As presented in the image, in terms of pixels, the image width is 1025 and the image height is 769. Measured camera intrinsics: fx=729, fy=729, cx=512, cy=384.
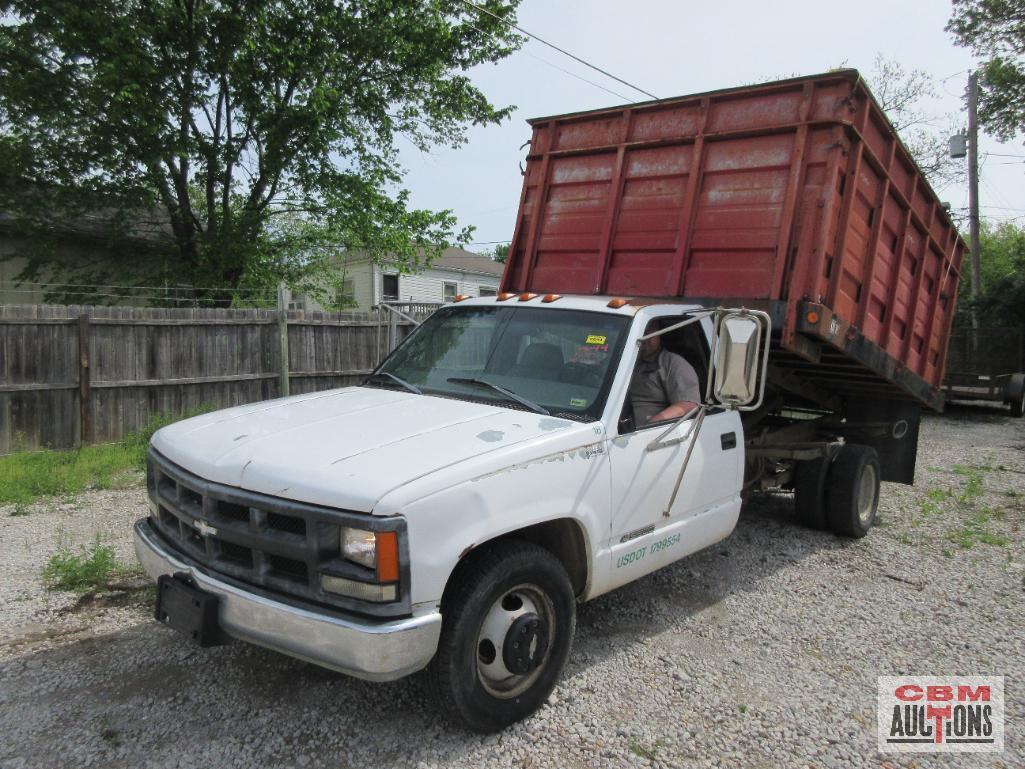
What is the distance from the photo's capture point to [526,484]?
304 cm

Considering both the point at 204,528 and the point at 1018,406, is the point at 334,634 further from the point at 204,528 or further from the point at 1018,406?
the point at 1018,406

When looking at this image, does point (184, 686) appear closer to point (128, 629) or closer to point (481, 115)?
point (128, 629)

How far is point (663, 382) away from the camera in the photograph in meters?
4.18

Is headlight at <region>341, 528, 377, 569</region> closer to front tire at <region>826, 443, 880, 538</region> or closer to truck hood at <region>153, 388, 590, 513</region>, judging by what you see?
truck hood at <region>153, 388, 590, 513</region>

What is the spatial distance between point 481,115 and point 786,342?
12.9 m

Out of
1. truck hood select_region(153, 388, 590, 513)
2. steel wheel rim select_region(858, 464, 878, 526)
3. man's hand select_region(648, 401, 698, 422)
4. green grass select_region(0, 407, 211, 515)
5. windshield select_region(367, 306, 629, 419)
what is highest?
windshield select_region(367, 306, 629, 419)

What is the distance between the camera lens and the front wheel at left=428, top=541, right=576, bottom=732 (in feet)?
9.34

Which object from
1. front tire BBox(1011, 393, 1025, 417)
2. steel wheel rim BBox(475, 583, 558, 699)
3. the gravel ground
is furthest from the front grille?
front tire BBox(1011, 393, 1025, 417)

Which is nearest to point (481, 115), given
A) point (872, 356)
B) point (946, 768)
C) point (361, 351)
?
point (361, 351)

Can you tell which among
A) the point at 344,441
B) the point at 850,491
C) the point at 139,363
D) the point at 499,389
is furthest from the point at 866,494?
the point at 139,363

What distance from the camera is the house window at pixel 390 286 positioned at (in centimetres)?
2678

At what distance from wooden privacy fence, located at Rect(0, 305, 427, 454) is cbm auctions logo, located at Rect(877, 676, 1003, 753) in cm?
493

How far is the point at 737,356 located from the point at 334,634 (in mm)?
2052

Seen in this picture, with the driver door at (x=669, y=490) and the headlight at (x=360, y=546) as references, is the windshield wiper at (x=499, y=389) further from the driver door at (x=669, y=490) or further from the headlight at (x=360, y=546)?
the headlight at (x=360, y=546)
